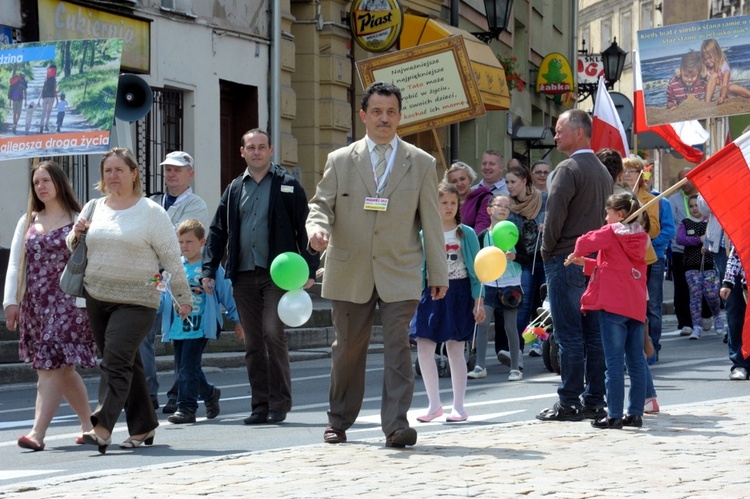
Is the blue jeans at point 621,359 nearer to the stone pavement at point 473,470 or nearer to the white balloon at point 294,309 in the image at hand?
the stone pavement at point 473,470

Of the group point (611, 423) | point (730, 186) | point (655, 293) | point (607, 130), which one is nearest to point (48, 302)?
point (611, 423)

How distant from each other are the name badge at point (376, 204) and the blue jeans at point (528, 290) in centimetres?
601

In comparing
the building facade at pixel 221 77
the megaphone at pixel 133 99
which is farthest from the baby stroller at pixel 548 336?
the building facade at pixel 221 77

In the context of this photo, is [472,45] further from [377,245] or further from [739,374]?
[377,245]

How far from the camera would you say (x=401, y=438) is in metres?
8.46

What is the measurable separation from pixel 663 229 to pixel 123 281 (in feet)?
25.2

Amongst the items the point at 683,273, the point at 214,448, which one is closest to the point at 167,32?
the point at 683,273

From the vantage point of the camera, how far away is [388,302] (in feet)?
28.5

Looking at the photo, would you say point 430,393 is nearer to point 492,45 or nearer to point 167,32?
point 167,32

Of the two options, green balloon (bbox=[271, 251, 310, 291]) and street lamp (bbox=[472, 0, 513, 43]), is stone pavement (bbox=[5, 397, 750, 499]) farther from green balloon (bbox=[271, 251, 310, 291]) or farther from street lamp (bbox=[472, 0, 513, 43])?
street lamp (bbox=[472, 0, 513, 43])

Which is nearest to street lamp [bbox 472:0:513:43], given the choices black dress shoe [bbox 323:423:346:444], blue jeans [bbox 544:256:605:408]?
blue jeans [bbox 544:256:605:408]

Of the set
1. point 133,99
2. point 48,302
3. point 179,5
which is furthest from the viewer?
point 179,5

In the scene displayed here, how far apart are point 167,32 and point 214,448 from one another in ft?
40.9

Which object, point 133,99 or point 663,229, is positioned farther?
point 663,229
